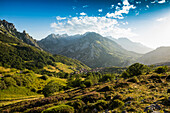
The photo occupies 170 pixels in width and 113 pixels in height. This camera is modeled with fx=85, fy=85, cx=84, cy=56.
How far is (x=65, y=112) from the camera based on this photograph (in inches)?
657

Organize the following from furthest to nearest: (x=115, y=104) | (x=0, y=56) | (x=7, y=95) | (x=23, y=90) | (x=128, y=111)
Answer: (x=0, y=56), (x=23, y=90), (x=7, y=95), (x=115, y=104), (x=128, y=111)

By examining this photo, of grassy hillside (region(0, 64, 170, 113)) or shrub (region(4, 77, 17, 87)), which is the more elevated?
grassy hillside (region(0, 64, 170, 113))

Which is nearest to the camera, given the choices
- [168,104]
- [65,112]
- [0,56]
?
[168,104]

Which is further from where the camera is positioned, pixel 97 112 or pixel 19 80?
pixel 19 80

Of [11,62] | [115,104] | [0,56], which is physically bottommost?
[115,104]

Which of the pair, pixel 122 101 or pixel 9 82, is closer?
pixel 122 101

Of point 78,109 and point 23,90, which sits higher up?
point 78,109

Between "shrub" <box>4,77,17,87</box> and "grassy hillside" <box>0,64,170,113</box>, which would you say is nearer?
"grassy hillside" <box>0,64,170,113</box>

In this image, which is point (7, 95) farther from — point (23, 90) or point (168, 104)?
point (168, 104)

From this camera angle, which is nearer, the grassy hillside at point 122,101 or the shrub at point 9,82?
the grassy hillside at point 122,101

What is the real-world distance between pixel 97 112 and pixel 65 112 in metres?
6.23

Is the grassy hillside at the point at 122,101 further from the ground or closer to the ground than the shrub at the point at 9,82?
further from the ground

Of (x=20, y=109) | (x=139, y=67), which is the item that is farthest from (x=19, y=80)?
(x=139, y=67)

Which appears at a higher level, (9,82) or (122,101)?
(122,101)
